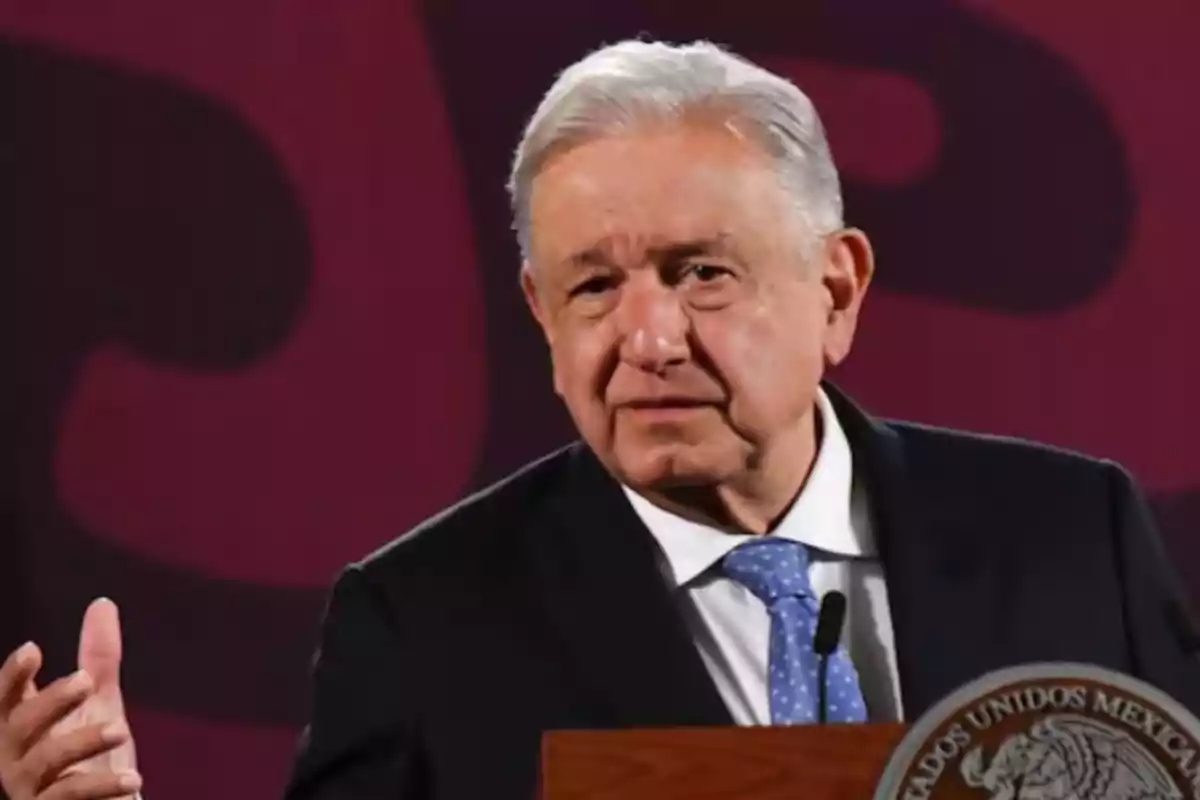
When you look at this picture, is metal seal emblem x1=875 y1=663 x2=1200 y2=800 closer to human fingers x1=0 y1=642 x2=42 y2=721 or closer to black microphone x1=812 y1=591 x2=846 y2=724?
black microphone x1=812 y1=591 x2=846 y2=724

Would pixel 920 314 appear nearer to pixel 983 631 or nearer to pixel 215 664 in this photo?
pixel 983 631

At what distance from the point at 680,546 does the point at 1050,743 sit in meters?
0.57

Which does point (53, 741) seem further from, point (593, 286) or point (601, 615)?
point (593, 286)

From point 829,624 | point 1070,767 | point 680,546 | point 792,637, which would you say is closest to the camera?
point 1070,767

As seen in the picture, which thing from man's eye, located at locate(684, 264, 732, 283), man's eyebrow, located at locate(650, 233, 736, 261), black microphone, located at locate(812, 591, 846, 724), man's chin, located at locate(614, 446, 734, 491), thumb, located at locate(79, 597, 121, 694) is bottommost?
black microphone, located at locate(812, 591, 846, 724)

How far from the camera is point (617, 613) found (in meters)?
1.43

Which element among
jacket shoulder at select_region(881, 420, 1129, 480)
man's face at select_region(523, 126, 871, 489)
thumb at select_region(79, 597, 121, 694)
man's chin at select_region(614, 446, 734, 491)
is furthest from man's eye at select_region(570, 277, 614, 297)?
thumb at select_region(79, 597, 121, 694)

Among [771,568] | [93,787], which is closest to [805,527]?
[771,568]

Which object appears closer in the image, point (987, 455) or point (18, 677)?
point (18, 677)

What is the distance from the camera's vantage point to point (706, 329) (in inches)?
54.9

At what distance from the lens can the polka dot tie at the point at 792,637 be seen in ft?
4.38

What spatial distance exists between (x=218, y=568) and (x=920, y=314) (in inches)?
34.6

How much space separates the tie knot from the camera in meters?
1.42

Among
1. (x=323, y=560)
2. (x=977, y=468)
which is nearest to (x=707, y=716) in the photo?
(x=977, y=468)
